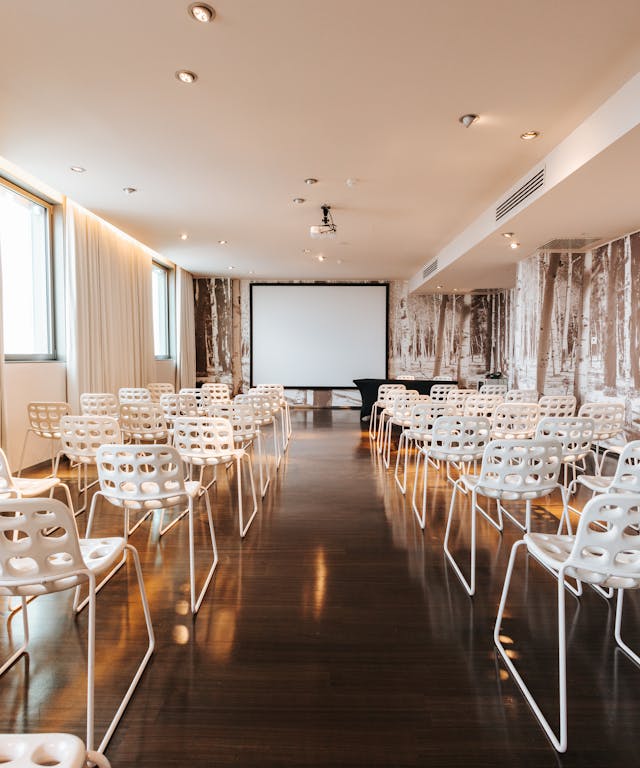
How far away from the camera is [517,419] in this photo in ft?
14.9

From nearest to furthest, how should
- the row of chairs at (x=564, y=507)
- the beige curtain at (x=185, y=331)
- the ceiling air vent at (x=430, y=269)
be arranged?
the row of chairs at (x=564, y=507), the ceiling air vent at (x=430, y=269), the beige curtain at (x=185, y=331)

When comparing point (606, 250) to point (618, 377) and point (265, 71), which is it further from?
point (265, 71)

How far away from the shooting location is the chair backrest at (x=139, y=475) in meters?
2.39

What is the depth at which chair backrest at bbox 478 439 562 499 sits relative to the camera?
2.53 meters

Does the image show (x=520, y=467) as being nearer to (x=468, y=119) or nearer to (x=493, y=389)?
(x=468, y=119)

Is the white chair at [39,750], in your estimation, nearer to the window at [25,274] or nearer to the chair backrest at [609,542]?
the chair backrest at [609,542]

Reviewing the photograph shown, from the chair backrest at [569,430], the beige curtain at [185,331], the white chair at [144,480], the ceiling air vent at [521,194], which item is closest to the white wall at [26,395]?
the white chair at [144,480]

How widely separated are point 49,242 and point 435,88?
5.49 m

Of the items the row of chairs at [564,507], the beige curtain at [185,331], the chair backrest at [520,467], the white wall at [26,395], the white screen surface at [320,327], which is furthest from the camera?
the white screen surface at [320,327]

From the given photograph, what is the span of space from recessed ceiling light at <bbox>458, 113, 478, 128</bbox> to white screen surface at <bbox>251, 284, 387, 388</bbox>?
28.6 ft

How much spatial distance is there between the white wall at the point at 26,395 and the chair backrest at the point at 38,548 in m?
4.25

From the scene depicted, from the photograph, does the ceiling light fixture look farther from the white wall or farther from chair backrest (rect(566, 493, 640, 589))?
chair backrest (rect(566, 493, 640, 589))

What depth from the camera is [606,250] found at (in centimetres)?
711

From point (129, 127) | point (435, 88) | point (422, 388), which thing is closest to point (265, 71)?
point (435, 88)
